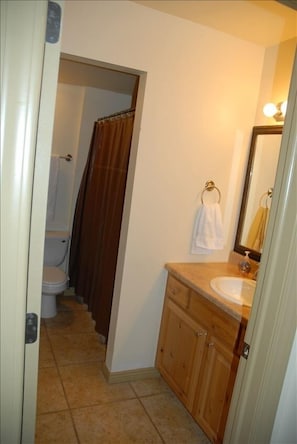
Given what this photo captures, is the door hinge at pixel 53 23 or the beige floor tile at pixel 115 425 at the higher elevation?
the door hinge at pixel 53 23

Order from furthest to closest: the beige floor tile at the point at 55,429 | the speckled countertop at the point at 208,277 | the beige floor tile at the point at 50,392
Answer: the beige floor tile at the point at 50,392, the beige floor tile at the point at 55,429, the speckled countertop at the point at 208,277

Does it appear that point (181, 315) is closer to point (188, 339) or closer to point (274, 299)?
point (188, 339)

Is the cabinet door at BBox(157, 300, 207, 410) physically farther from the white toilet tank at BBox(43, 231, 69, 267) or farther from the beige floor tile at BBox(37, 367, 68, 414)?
the white toilet tank at BBox(43, 231, 69, 267)

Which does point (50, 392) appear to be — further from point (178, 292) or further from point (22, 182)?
point (22, 182)

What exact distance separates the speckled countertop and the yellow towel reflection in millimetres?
222

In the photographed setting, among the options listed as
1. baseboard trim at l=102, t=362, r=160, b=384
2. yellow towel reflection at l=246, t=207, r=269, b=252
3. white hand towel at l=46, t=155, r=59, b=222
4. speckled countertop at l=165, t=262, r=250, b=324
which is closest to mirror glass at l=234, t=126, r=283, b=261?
yellow towel reflection at l=246, t=207, r=269, b=252

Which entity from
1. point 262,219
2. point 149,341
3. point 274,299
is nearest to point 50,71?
point 274,299

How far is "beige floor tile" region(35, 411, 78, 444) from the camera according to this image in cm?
186

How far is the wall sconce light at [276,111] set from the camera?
2.22m

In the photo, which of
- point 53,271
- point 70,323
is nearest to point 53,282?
point 53,271

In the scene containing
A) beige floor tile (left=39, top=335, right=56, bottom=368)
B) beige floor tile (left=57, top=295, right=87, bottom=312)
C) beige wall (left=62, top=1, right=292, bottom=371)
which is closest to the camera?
beige wall (left=62, top=1, right=292, bottom=371)

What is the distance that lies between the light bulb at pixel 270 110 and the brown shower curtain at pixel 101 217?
0.94 m

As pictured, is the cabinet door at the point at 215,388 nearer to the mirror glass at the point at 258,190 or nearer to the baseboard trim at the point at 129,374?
the baseboard trim at the point at 129,374

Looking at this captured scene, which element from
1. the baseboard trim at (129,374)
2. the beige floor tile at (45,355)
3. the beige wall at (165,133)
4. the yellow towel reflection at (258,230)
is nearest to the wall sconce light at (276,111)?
the beige wall at (165,133)
